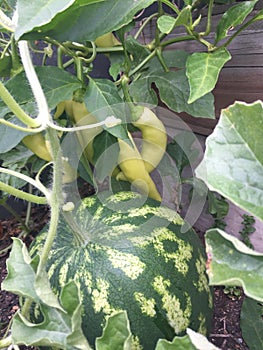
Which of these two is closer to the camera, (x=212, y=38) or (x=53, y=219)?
(x=53, y=219)

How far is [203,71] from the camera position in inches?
30.8

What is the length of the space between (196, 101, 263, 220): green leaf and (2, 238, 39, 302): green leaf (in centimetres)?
25

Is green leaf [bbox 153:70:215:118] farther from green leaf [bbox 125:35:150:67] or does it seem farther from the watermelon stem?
the watermelon stem

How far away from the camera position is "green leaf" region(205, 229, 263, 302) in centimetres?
45

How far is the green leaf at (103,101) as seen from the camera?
90 centimetres

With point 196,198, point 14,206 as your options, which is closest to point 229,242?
point 196,198

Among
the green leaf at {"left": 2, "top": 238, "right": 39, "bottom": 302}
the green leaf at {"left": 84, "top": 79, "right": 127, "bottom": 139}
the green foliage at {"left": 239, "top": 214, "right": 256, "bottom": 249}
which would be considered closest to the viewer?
the green leaf at {"left": 2, "top": 238, "right": 39, "bottom": 302}

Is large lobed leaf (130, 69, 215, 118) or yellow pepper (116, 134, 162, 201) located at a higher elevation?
large lobed leaf (130, 69, 215, 118)

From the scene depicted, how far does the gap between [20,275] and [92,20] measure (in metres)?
0.41

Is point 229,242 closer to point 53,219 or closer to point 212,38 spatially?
point 53,219

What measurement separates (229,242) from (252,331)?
365mm

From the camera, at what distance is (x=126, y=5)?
2.46ft

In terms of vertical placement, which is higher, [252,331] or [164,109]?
[164,109]

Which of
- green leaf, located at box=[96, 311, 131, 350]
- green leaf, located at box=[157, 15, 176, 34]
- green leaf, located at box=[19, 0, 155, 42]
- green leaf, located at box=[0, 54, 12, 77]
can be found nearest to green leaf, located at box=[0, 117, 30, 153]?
green leaf, located at box=[0, 54, 12, 77]
